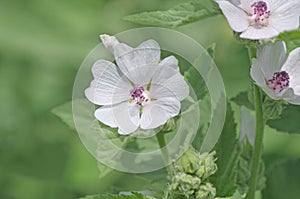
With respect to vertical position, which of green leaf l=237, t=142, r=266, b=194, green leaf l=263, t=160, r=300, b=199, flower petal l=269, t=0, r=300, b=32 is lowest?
green leaf l=263, t=160, r=300, b=199

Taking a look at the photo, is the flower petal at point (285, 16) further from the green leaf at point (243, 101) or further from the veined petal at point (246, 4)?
the green leaf at point (243, 101)

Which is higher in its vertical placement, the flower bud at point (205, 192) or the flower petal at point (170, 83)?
the flower petal at point (170, 83)

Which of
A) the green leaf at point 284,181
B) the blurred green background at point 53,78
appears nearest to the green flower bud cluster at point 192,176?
the green leaf at point 284,181

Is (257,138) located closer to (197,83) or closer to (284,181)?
(197,83)

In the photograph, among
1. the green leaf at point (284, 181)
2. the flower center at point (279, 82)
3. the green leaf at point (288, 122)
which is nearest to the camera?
the flower center at point (279, 82)

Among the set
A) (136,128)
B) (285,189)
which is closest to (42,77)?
(285,189)

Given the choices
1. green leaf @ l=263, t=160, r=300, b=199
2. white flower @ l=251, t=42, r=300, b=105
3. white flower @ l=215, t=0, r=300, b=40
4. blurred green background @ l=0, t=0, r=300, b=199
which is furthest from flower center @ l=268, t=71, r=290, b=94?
blurred green background @ l=0, t=0, r=300, b=199

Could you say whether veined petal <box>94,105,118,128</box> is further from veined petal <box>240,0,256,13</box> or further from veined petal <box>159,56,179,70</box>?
veined petal <box>240,0,256,13</box>
